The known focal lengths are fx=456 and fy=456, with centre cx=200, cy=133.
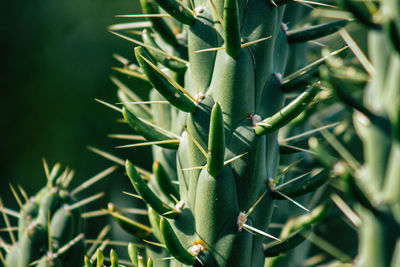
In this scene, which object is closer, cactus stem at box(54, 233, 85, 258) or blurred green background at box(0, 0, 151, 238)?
cactus stem at box(54, 233, 85, 258)

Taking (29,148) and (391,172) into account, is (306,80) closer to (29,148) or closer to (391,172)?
→ (391,172)

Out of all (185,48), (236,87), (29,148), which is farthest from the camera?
(29,148)

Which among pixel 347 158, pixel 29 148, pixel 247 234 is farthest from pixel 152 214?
pixel 29 148

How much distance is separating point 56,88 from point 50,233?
47.2 inches

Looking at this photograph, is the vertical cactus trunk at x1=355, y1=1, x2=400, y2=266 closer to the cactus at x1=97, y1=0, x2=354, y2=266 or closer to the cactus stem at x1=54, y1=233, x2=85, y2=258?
the cactus at x1=97, y1=0, x2=354, y2=266

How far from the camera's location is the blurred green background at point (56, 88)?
5.23 feet

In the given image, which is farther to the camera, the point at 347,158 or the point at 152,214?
the point at 152,214

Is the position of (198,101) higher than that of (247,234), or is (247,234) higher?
(198,101)

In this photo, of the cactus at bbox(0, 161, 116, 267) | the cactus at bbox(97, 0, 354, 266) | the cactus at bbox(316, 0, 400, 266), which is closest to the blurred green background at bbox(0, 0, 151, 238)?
the cactus at bbox(0, 161, 116, 267)

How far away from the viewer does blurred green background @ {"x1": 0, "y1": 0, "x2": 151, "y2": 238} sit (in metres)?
1.59

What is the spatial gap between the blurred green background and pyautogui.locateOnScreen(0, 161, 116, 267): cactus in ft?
3.38

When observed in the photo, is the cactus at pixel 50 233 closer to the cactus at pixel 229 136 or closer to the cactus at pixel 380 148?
the cactus at pixel 229 136

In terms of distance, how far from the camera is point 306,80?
41cm

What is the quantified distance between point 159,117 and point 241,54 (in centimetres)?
22
